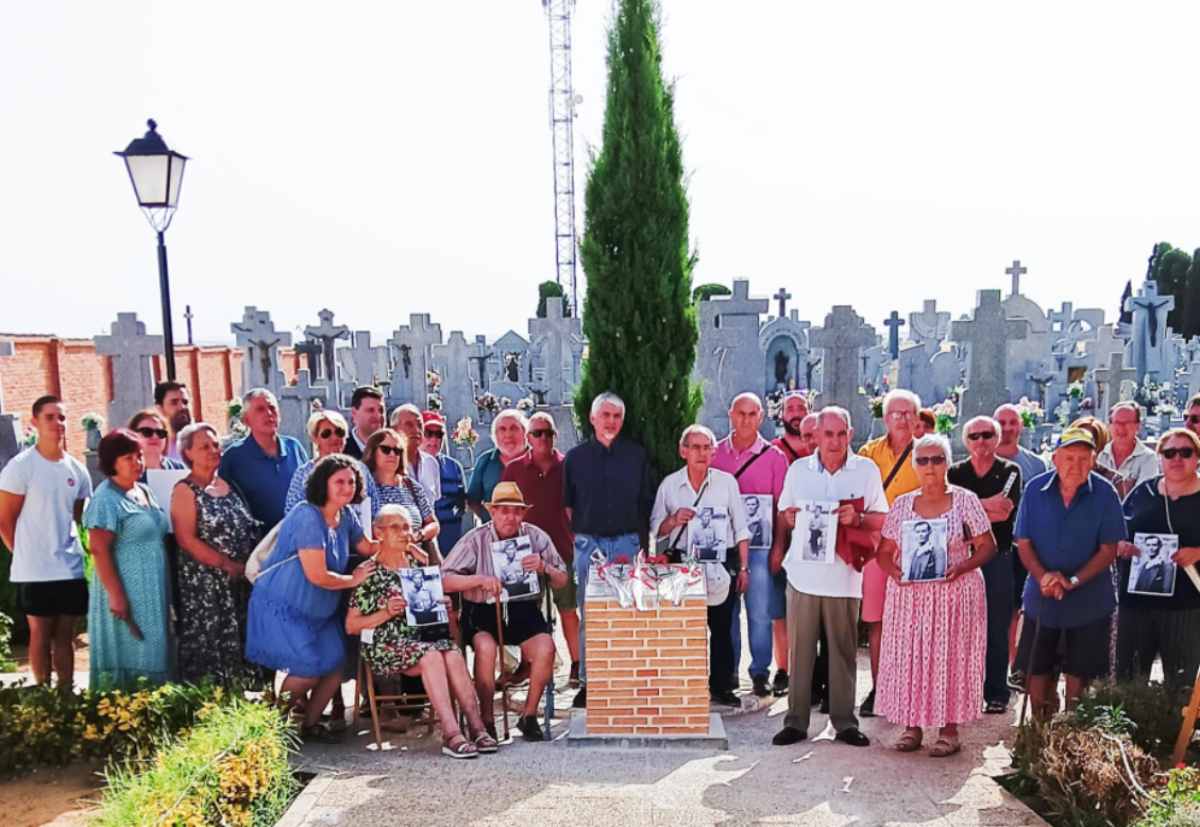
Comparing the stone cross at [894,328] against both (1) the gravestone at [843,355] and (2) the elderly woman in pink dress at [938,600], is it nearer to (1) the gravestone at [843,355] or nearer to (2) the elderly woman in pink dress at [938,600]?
(1) the gravestone at [843,355]

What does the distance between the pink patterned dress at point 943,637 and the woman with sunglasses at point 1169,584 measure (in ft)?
2.89

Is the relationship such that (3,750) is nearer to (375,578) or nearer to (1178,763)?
(375,578)

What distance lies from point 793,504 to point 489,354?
1666 centimetres

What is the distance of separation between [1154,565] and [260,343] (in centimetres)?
1469

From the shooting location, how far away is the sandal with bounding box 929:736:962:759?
4.54 metres

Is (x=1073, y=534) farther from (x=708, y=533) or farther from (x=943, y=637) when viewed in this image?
(x=708, y=533)

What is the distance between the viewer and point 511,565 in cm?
493

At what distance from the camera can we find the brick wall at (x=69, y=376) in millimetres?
19016

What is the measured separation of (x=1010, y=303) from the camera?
725 inches

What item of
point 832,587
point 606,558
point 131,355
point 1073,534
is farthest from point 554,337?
point 1073,534

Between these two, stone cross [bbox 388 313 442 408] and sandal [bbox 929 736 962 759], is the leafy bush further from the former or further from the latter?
stone cross [bbox 388 313 442 408]

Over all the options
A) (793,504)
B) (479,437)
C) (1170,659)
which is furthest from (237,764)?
(479,437)

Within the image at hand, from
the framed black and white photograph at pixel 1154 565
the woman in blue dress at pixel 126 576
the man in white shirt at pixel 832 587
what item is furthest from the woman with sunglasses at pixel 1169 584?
the woman in blue dress at pixel 126 576

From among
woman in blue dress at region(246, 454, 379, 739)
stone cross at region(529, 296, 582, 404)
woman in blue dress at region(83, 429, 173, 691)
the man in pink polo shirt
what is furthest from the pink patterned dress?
stone cross at region(529, 296, 582, 404)
